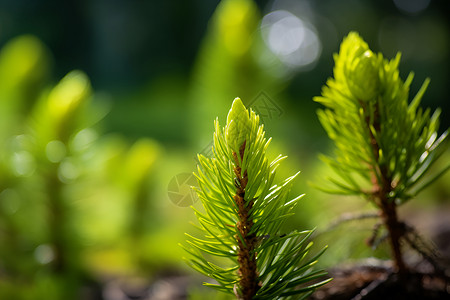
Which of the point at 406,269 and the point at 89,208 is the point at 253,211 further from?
the point at 89,208

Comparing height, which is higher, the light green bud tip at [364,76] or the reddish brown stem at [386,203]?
the light green bud tip at [364,76]

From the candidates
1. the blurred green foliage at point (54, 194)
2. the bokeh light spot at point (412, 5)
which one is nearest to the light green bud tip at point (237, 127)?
the blurred green foliage at point (54, 194)

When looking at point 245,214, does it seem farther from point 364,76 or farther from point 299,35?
point 299,35

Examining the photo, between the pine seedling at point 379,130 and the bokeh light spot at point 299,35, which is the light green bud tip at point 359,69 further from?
the bokeh light spot at point 299,35

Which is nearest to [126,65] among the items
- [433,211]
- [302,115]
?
[302,115]

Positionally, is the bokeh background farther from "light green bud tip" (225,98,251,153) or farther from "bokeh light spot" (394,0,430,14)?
"bokeh light spot" (394,0,430,14)

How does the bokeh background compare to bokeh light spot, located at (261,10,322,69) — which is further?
bokeh light spot, located at (261,10,322,69)

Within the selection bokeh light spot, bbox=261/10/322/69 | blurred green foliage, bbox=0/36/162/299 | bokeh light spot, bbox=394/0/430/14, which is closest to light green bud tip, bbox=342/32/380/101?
blurred green foliage, bbox=0/36/162/299

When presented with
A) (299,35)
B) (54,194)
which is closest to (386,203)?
(54,194)
